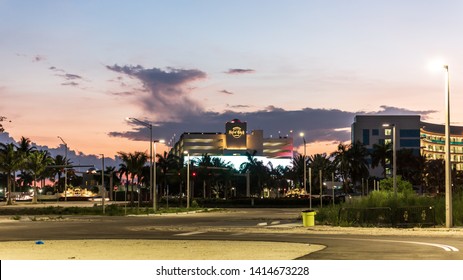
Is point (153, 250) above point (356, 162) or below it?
below

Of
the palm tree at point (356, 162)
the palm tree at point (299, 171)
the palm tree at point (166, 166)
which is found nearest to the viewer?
the palm tree at point (166, 166)

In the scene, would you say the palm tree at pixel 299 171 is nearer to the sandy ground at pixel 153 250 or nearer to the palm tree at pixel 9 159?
the palm tree at pixel 9 159

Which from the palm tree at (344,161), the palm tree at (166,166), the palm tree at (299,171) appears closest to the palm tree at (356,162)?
the palm tree at (344,161)

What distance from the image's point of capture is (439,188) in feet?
566

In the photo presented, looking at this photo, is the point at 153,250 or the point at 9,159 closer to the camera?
the point at 153,250

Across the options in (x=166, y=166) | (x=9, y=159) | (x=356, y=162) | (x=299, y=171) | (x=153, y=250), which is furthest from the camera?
(x=299, y=171)

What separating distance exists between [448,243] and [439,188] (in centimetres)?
15641

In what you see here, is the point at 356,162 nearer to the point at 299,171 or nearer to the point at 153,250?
the point at 299,171

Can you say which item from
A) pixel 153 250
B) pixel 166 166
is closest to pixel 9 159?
pixel 166 166

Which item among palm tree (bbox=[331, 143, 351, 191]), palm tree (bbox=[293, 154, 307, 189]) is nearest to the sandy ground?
palm tree (bbox=[331, 143, 351, 191])

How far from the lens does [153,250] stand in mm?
20125

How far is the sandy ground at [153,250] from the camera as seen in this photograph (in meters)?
17.8

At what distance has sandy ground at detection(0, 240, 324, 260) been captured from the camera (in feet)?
58.4
